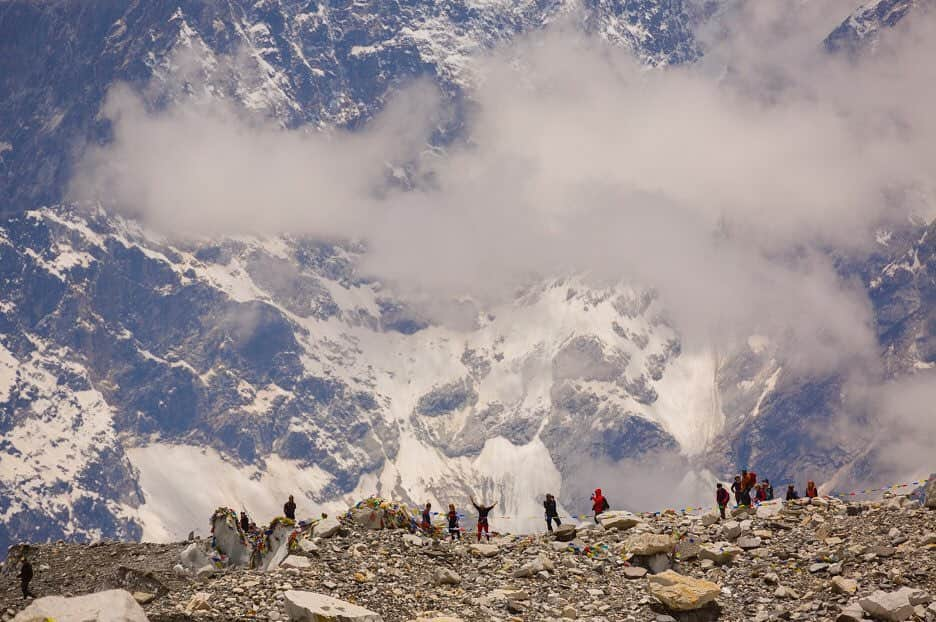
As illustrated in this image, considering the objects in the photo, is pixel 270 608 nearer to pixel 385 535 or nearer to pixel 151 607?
pixel 151 607

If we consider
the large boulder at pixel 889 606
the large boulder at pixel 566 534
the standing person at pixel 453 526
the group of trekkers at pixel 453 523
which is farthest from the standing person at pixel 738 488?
the large boulder at pixel 889 606

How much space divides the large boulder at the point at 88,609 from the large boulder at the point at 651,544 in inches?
780

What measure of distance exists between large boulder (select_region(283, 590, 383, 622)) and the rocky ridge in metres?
0.09

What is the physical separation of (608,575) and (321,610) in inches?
528

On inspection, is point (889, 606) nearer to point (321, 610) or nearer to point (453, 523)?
point (321, 610)

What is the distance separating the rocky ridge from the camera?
4238 cm

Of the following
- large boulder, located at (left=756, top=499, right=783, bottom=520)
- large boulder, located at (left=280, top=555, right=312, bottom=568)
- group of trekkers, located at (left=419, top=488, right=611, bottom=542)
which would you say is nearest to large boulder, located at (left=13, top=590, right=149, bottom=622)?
large boulder, located at (left=280, top=555, right=312, bottom=568)

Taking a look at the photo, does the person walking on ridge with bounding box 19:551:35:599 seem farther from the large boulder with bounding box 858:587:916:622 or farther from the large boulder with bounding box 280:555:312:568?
the large boulder with bounding box 858:587:916:622

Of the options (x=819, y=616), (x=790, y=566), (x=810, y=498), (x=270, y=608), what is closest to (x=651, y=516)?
(x=810, y=498)

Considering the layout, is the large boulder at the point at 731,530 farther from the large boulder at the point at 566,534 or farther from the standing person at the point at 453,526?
the standing person at the point at 453,526

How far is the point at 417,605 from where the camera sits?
4391 cm

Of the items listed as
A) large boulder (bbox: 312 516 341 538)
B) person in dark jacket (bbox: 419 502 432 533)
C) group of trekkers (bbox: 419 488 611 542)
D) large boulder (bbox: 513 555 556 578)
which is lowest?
large boulder (bbox: 513 555 556 578)

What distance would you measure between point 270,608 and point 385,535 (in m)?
9.52

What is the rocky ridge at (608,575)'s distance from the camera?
42.4 meters
